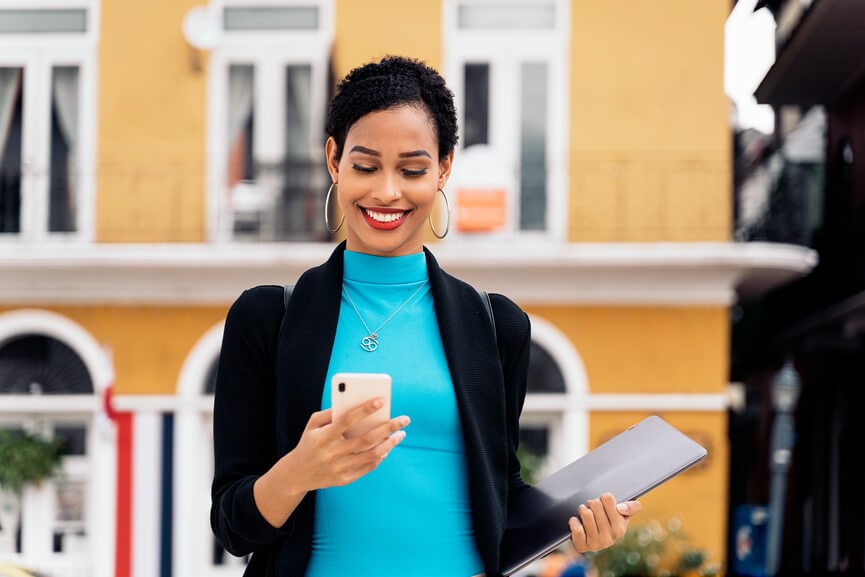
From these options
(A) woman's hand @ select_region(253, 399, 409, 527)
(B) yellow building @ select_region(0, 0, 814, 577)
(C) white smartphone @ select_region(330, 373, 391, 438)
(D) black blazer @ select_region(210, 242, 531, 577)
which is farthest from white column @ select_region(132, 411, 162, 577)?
(C) white smartphone @ select_region(330, 373, 391, 438)

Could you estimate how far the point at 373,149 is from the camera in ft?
5.99

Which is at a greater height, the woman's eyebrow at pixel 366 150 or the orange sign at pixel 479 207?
the orange sign at pixel 479 207

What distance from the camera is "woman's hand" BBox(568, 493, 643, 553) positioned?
1.82 meters

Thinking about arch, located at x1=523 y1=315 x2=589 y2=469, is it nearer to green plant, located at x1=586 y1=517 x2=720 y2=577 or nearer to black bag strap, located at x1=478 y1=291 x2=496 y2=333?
green plant, located at x1=586 y1=517 x2=720 y2=577

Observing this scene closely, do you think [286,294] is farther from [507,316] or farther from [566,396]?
[566,396]

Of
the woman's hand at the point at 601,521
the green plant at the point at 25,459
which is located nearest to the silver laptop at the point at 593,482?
the woman's hand at the point at 601,521

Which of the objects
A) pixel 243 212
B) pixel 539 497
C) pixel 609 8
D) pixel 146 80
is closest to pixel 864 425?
pixel 609 8

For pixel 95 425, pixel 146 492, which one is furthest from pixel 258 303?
pixel 95 425

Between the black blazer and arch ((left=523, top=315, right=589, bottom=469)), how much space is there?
8.86 m

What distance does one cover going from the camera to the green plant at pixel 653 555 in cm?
998

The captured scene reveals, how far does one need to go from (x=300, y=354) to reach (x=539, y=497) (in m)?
0.44

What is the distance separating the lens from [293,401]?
1.76 meters

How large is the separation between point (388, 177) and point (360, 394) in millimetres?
446

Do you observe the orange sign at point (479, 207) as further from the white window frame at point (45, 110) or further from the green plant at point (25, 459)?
the green plant at point (25, 459)
